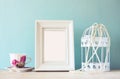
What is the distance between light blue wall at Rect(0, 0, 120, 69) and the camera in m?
1.29

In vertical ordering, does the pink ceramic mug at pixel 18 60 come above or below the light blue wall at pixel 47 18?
below

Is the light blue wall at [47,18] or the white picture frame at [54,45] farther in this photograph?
the light blue wall at [47,18]

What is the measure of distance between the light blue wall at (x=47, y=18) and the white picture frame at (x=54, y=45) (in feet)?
0.43

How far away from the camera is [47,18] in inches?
51.8

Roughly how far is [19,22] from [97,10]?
20.7 inches

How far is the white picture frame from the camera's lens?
1.15 m

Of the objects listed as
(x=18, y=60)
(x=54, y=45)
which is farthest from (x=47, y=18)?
(x=18, y=60)

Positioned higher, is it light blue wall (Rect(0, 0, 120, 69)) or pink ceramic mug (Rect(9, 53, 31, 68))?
light blue wall (Rect(0, 0, 120, 69))

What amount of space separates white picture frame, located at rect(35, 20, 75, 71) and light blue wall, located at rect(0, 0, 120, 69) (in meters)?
0.13

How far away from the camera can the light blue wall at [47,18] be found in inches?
51.0

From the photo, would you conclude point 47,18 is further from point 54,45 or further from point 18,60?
point 18,60

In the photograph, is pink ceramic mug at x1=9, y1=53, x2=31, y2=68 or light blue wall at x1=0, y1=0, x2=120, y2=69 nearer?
pink ceramic mug at x1=9, y1=53, x2=31, y2=68

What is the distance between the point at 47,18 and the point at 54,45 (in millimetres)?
220

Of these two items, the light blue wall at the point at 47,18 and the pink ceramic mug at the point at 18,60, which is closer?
the pink ceramic mug at the point at 18,60
